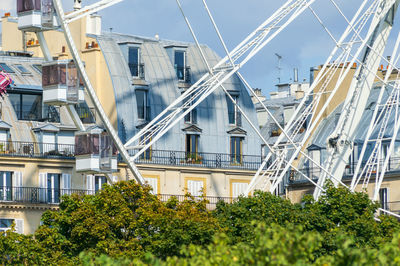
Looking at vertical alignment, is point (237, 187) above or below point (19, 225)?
above

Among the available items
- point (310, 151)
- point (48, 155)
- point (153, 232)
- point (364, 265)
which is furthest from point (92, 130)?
point (364, 265)

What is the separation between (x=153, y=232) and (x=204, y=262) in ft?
92.6

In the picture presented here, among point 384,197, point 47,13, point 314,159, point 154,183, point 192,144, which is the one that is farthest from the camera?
point 314,159

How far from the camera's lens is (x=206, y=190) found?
9262 centimetres

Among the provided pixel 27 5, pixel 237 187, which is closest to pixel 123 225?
pixel 27 5

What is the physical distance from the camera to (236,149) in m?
96.3

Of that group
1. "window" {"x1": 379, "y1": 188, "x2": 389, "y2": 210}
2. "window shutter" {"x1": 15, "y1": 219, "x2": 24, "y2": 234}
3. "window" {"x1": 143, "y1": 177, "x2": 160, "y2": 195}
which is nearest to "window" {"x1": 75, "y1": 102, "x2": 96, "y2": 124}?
"window" {"x1": 143, "y1": 177, "x2": 160, "y2": 195}

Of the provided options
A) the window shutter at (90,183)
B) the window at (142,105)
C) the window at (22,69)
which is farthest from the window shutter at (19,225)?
the window at (142,105)

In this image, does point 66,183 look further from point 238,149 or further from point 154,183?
point 238,149

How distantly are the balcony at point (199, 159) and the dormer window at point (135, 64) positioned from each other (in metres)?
4.92

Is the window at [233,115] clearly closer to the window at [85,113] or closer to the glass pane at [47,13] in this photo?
the window at [85,113]

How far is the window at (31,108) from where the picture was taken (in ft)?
287

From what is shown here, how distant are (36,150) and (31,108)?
321 cm

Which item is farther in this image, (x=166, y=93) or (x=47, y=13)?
(x=166, y=93)
